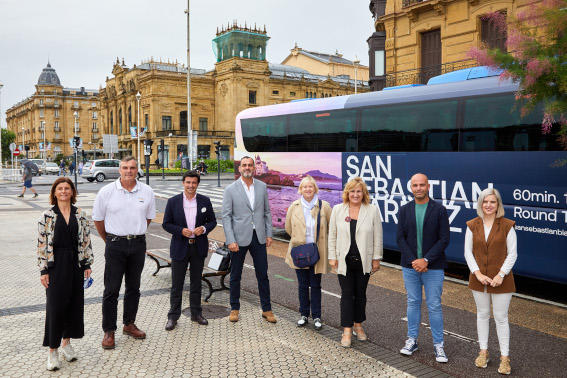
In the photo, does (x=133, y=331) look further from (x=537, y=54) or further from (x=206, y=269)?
(x=537, y=54)

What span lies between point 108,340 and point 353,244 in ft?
9.13

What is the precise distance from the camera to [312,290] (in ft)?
20.0

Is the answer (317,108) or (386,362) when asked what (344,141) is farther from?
(386,362)

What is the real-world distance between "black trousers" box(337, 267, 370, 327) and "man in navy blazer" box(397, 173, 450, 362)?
0.50 metres

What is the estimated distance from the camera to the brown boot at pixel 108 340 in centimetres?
532

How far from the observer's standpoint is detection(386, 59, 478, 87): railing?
832 inches

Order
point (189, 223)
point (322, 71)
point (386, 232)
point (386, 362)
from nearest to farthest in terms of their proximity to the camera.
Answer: point (386, 362) < point (189, 223) < point (386, 232) < point (322, 71)

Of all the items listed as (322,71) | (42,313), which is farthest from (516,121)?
(322,71)

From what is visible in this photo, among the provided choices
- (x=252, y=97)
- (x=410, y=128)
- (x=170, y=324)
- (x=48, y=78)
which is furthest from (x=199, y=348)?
(x=48, y=78)

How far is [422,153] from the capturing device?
29.4ft

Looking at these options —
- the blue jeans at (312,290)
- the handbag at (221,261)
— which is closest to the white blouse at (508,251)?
the blue jeans at (312,290)

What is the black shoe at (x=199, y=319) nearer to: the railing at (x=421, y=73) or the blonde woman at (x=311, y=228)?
the blonde woman at (x=311, y=228)

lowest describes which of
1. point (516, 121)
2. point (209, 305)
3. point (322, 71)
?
point (209, 305)

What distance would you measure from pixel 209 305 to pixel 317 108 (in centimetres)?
571
